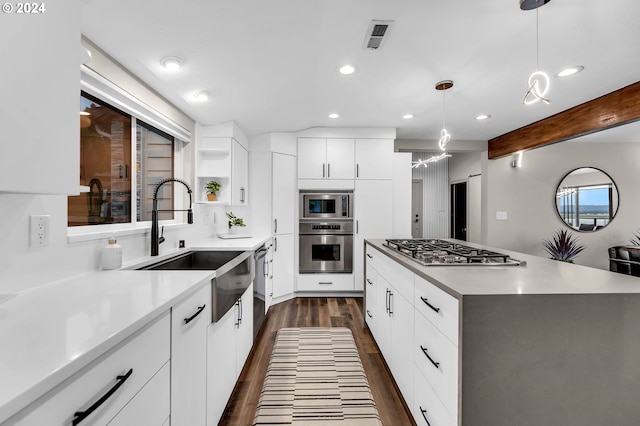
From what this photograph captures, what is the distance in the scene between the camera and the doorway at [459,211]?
635 cm

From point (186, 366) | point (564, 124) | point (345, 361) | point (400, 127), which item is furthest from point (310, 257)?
point (564, 124)

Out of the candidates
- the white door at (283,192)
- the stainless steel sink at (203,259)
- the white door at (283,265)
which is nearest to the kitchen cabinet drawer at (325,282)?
the white door at (283,265)

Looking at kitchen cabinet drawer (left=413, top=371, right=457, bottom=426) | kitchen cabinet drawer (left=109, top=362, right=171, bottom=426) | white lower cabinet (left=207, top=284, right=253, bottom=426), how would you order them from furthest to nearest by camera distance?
1. white lower cabinet (left=207, top=284, right=253, bottom=426)
2. kitchen cabinet drawer (left=413, top=371, right=457, bottom=426)
3. kitchen cabinet drawer (left=109, top=362, right=171, bottom=426)

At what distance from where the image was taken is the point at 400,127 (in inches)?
163

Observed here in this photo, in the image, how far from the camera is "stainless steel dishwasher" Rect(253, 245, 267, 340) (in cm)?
260

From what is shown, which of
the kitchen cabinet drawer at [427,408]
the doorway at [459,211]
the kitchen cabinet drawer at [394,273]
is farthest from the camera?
the doorway at [459,211]

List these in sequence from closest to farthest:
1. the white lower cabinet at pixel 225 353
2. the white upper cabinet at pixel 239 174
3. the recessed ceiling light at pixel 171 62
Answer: the white lower cabinet at pixel 225 353
the recessed ceiling light at pixel 171 62
the white upper cabinet at pixel 239 174

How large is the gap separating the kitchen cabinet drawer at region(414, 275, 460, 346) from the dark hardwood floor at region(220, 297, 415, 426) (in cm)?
78

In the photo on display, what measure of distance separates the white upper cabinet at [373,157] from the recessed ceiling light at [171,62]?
2627 millimetres

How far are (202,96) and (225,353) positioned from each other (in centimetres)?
211

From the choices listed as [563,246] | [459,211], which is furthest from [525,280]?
[459,211]

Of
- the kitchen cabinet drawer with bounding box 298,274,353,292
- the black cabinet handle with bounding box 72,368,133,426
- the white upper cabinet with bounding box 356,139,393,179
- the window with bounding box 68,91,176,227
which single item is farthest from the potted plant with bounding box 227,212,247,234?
the black cabinet handle with bounding box 72,368,133,426

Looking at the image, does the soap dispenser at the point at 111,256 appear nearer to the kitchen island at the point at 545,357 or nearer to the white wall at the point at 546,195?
the kitchen island at the point at 545,357

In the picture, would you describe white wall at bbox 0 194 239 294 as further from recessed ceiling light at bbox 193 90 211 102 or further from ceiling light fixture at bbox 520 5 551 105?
ceiling light fixture at bbox 520 5 551 105
